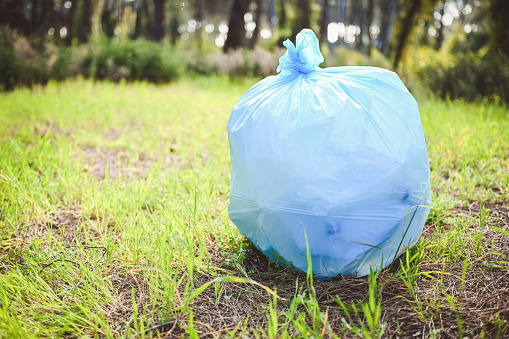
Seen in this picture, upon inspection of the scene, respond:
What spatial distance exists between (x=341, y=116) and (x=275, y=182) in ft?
1.13

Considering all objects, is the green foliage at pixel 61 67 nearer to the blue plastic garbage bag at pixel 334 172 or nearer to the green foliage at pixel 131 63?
the green foliage at pixel 131 63

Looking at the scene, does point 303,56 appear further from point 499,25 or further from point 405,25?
point 405,25

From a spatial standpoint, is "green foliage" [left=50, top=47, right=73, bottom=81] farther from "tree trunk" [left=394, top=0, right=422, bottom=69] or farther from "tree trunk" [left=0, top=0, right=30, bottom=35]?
"tree trunk" [left=394, top=0, right=422, bottom=69]

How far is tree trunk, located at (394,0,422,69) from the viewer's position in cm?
874

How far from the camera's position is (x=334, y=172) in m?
1.20

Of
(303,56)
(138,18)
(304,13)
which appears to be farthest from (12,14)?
(138,18)

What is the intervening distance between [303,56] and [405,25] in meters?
9.05

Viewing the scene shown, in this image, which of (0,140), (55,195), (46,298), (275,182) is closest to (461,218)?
(275,182)

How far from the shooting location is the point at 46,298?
1.26 m

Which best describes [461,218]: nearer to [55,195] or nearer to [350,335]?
[350,335]

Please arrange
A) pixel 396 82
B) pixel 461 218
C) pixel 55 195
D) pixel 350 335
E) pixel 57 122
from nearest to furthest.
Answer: pixel 350 335, pixel 396 82, pixel 461 218, pixel 55 195, pixel 57 122

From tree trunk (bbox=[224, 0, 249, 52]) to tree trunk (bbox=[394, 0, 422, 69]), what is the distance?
14.3ft

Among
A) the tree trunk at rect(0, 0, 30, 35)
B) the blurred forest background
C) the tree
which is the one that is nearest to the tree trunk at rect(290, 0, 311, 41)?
the blurred forest background

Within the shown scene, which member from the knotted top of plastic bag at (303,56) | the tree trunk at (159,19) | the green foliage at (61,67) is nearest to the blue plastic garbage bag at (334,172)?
the knotted top of plastic bag at (303,56)
